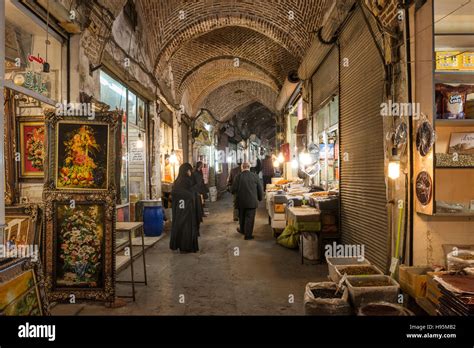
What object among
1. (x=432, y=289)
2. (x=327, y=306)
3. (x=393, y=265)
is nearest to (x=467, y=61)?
(x=393, y=265)

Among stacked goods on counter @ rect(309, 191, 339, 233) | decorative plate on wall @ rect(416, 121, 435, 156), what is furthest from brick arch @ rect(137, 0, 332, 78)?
decorative plate on wall @ rect(416, 121, 435, 156)

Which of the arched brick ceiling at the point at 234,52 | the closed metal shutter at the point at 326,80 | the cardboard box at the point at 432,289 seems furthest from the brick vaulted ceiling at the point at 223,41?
the cardboard box at the point at 432,289

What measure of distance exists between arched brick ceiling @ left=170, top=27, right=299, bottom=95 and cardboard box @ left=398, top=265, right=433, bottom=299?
978cm

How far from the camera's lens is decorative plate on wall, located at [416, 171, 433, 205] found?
3961 mm

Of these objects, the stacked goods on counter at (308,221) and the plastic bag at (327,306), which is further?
the stacked goods on counter at (308,221)

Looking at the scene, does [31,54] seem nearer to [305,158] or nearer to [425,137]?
[425,137]

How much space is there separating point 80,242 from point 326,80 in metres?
6.70

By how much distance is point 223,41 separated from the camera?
544 inches

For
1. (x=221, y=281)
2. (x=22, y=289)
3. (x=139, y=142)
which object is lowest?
(x=221, y=281)

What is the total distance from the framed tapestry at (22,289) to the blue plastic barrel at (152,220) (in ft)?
20.3

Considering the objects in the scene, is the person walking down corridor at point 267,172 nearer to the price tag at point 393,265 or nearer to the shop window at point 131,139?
the shop window at point 131,139

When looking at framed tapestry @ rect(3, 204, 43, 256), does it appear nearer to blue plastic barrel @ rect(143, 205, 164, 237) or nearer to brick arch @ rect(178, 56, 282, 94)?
blue plastic barrel @ rect(143, 205, 164, 237)

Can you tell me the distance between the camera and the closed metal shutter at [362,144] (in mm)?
5199
